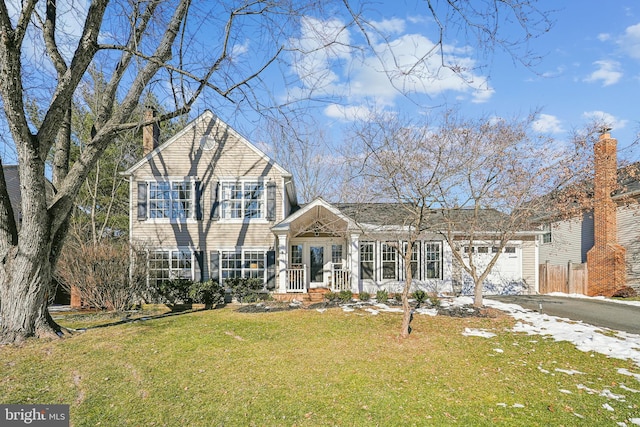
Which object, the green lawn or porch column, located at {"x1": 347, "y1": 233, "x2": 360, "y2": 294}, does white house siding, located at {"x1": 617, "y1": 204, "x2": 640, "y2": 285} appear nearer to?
the green lawn

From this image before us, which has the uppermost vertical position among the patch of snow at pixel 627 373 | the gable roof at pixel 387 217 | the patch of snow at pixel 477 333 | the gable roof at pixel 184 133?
the gable roof at pixel 184 133

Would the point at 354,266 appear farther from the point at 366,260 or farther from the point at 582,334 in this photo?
the point at 582,334

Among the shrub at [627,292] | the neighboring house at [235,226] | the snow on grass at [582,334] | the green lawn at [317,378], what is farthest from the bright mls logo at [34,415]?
the shrub at [627,292]

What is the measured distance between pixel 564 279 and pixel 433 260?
18.7 ft

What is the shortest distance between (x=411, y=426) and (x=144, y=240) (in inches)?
494

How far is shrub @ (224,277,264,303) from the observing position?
43.1ft

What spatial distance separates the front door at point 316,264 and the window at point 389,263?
102 inches

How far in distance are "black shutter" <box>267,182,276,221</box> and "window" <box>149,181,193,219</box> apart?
300 centimetres

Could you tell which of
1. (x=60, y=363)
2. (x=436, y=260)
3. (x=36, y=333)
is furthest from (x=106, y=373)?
(x=436, y=260)

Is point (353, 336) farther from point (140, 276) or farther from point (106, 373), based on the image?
point (140, 276)

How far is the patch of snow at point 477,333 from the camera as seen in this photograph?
8016 mm

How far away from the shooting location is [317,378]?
561 cm

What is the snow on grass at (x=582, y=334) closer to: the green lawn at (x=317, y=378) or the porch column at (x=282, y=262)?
the green lawn at (x=317, y=378)

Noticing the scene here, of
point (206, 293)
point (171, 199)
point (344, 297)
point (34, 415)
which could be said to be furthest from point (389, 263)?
point (34, 415)
